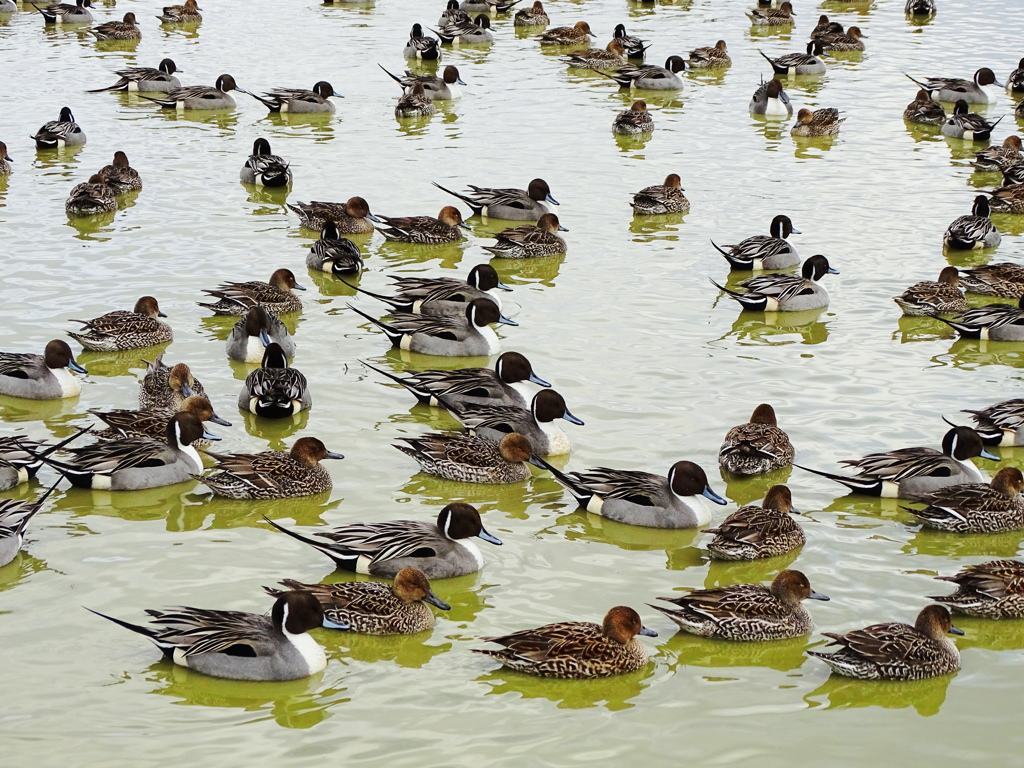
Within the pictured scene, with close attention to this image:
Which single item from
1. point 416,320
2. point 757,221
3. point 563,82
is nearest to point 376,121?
point 563,82

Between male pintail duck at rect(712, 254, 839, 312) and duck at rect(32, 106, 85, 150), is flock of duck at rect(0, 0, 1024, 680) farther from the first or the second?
duck at rect(32, 106, 85, 150)

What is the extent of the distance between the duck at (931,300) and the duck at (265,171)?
8796 mm

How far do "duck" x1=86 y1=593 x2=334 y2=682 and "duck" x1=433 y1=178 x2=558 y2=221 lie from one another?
1072 centimetres

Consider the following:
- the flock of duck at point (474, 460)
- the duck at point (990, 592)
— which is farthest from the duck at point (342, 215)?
the duck at point (990, 592)

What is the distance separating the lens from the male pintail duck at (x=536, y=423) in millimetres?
12016

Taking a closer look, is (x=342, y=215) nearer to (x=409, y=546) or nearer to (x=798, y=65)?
(x=409, y=546)

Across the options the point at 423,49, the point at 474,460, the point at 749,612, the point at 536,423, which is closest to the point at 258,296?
the point at 536,423

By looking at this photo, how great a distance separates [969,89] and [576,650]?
1904cm

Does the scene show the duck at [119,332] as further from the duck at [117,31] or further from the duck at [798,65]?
the duck at [117,31]

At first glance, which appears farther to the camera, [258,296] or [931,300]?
[931,300]

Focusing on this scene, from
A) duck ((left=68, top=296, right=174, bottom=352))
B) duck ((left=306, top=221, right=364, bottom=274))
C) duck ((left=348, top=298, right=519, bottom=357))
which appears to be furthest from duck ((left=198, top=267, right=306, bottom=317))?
duck ((left=348, top=298, right=519, bottom=357))

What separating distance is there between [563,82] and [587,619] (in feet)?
63.5

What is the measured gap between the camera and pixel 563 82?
27.2m

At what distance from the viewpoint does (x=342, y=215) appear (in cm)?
1802
